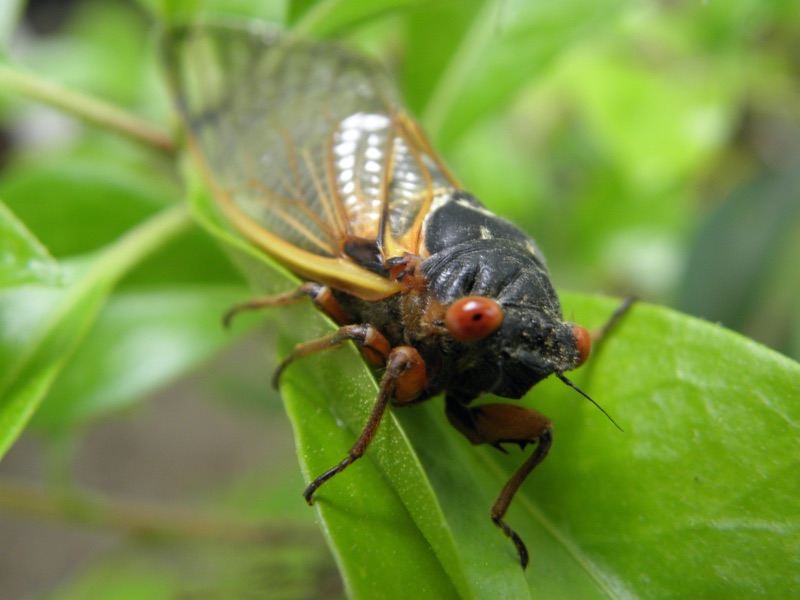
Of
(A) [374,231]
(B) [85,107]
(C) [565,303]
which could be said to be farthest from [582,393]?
(B) [85,107]

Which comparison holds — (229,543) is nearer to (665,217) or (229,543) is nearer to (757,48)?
(665,217)

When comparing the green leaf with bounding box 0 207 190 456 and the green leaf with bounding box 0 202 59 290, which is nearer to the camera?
the green leaf with bounding box 0 202 59 290

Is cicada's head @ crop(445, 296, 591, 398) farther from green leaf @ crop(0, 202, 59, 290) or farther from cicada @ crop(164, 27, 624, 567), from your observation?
green leaf @ crop(0, 202, 59, 290)

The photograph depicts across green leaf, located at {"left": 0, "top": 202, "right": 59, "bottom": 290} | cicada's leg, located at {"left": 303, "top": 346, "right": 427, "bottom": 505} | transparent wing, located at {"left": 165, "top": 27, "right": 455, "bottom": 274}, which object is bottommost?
cicada's leg, located at {"left": 303, "top": 346, "right": 427, "bottom": 505}

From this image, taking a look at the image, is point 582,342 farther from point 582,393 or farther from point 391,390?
point 391,390

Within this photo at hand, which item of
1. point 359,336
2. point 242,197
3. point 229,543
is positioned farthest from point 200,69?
point 229,543

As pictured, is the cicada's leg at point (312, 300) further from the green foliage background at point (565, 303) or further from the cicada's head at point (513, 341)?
the cicada's head at point (513, 341)

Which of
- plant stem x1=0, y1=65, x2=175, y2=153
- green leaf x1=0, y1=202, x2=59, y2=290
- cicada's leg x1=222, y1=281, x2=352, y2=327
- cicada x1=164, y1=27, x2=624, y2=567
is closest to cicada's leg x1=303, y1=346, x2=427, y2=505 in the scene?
cicada x1=164, y1=27, x2=624, y2=567
